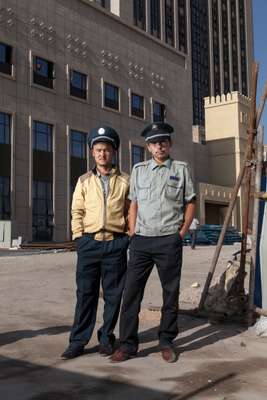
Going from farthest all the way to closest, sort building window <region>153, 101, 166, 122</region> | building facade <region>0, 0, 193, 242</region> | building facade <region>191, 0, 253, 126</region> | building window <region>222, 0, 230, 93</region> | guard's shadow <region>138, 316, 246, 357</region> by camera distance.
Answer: building window <region>222, 0, 230, 93</region>
building facade <region>191, 0, 253, 126</region>
building window <region>153, 101, 166, 122</region>
building facade <region>0, 0, 193, 242</region>
guard's shadow <region>138, 316, 246, 357</region>

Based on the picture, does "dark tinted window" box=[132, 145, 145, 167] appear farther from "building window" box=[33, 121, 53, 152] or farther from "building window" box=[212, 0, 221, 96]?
"building window" box=[212, 0, 221, 96]

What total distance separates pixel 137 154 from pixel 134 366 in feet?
133

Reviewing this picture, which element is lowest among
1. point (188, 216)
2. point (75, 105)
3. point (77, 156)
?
point (188, 216)

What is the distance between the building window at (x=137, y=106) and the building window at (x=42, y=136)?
962 centimetres

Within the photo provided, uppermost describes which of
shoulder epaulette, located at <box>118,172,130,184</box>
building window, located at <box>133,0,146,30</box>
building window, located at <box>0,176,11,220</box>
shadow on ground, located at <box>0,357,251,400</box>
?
building window, located at <box>133,0,146,30</box>

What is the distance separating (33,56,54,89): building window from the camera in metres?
35.8

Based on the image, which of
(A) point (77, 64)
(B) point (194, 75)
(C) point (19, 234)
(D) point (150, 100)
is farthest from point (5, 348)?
(B) point (194, 75)

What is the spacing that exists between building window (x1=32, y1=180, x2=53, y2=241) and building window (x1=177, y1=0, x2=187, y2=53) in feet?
206

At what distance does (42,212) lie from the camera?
115 feet

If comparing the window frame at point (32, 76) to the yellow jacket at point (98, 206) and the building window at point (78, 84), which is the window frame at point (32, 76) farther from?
the yellow jacket at point (98, 206)

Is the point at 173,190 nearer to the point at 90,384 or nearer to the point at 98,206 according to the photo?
the point at 98,206

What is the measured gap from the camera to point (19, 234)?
108 ft

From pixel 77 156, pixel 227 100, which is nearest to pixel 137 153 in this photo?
pixel 77 156

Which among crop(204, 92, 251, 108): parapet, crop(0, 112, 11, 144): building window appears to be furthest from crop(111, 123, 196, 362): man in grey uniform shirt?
crop(204, 92, 251, 108): parapet
